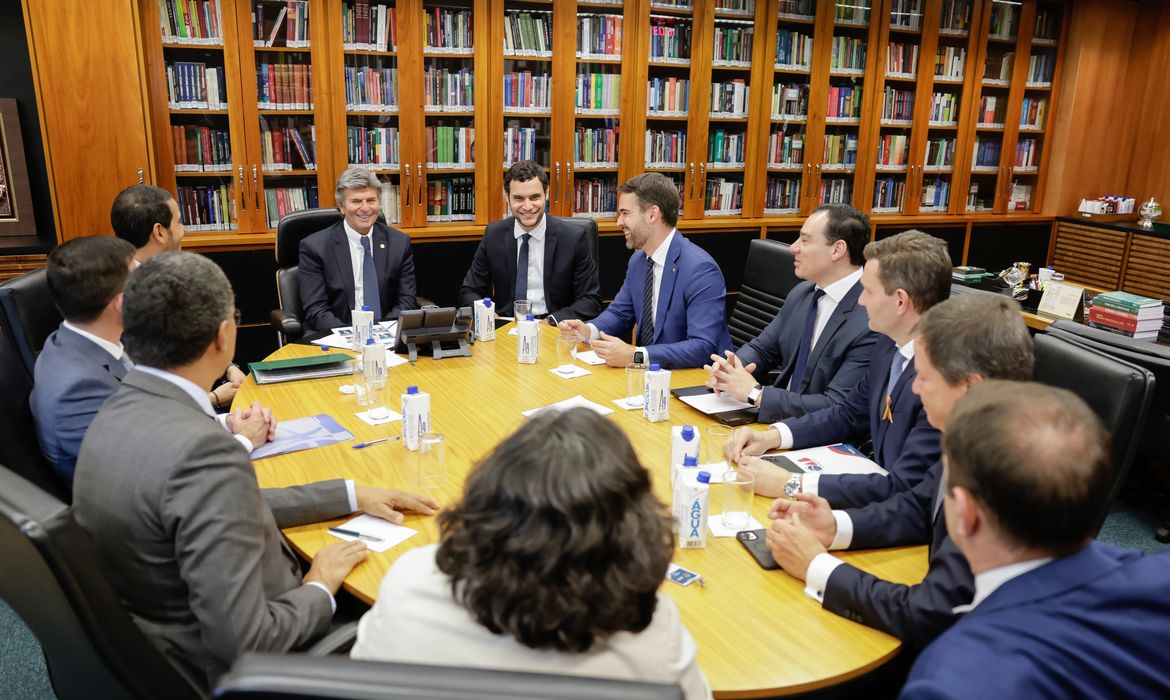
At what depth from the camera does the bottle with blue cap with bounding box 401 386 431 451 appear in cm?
235

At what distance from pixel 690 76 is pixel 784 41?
2.69 ft

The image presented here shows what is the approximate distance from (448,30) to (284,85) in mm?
1106

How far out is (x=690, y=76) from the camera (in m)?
5.99

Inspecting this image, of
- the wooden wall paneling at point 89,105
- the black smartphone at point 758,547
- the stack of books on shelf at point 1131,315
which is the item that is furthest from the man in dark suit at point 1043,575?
the wooden wall paneling at point 89,105

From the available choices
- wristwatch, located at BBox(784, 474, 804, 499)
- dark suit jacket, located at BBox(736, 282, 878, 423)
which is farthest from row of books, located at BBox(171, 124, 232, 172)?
wristwatch, located at BBox(784, 474, 804, 499)

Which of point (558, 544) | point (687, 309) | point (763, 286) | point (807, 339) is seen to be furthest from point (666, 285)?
point (558, 544)

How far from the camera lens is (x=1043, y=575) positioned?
3.77 ft

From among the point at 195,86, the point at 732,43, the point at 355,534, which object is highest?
the point at 732,43

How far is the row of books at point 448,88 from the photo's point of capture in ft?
17.7

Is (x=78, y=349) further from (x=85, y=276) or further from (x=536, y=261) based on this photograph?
(x=536, y=261)

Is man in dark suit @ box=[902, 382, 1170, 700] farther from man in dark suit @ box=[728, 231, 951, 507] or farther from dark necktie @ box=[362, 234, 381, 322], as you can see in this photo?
dark necktie @ box=[362, 234, 381, 322]

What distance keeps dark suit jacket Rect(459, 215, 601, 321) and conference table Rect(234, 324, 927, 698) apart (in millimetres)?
615

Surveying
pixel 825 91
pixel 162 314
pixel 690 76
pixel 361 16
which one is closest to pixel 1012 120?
pixel 825 91

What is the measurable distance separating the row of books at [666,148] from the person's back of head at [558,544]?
17.1 feet
